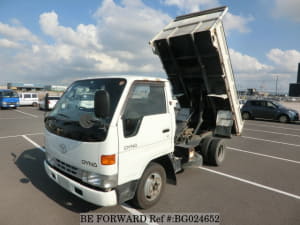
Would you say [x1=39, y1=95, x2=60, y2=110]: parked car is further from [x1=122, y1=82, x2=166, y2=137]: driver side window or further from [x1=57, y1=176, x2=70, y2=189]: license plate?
[x1=122, y1=82, x2=166, y2=137]: driver side window

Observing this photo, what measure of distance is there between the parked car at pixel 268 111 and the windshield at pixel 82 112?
603 inches

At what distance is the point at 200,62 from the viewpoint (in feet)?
16.0

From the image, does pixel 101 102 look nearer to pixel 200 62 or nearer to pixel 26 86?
pixel 200 62

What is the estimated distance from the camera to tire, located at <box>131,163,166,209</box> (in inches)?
111

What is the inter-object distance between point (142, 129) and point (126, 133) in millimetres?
287

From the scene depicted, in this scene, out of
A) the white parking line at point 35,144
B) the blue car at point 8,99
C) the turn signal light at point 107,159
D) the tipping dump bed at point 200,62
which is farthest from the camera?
the blue car at point 8,99

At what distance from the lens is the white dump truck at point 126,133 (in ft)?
7.72

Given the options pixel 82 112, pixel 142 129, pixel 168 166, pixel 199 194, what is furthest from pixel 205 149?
pixel 82 112

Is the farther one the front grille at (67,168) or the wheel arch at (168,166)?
the wheel arch at (168,166)

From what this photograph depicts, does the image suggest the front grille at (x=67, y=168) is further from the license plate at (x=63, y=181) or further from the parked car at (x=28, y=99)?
the parked car at (x=28, y=99)

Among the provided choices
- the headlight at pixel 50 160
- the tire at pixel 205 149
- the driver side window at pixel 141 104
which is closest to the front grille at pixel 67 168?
the headlight at pixel 50 160

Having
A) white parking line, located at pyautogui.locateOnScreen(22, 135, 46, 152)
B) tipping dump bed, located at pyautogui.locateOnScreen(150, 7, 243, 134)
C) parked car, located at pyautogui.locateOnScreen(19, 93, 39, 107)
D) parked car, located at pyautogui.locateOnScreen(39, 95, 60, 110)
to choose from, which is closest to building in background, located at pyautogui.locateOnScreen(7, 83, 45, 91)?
parked car, located at pyautogui.locateOnScreen(19, 93, 39, 107)

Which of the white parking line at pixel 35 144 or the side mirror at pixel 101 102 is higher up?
the side mirror at pixel 101 102

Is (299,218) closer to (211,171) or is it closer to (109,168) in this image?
(211,171)
